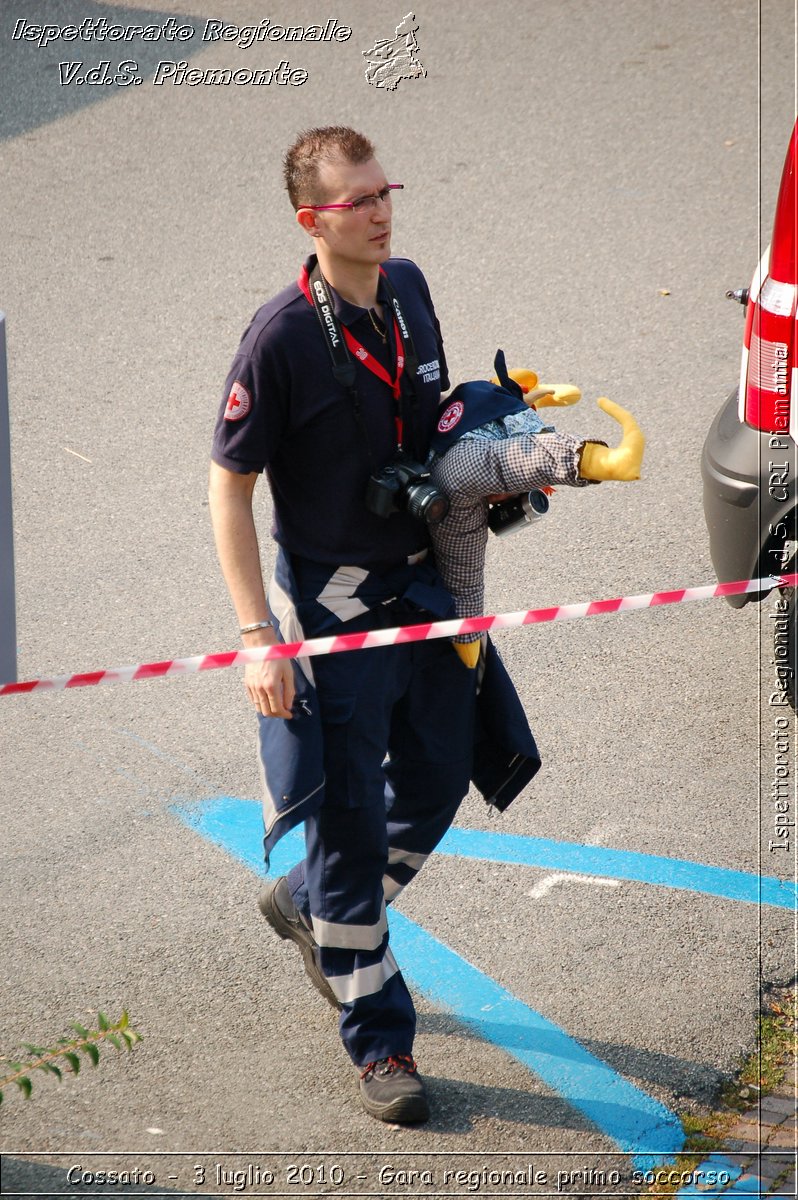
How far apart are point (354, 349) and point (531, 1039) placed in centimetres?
177

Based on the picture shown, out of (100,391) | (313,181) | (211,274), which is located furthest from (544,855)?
(211,274)

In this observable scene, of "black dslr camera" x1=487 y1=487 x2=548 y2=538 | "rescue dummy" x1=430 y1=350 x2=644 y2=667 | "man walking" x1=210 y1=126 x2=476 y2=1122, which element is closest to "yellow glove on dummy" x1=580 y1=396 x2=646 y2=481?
"rescue dummy" x1=430 y1=350 x2=644 y2=667

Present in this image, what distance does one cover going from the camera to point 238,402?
2.90 m

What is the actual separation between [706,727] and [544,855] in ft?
2.97

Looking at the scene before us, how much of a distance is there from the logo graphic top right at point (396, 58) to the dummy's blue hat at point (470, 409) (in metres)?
7.53

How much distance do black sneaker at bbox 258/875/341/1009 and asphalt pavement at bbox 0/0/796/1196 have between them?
0.13 meters

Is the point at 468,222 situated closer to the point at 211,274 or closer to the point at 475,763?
the point at 211,274

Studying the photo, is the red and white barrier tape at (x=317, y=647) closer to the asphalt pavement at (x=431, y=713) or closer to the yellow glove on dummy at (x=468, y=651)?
the yellow glove on dummy at (x=468, y=651)

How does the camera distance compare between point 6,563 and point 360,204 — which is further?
point 6,563

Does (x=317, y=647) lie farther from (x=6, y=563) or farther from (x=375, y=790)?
(x=6, y=563)

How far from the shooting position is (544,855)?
4.02 metres

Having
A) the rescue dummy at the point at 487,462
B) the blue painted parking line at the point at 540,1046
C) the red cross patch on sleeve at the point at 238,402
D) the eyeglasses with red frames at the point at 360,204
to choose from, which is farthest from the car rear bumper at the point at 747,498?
the red cross patch on sleeve at the point at 238,402

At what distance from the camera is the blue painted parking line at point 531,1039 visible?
3.12 metres

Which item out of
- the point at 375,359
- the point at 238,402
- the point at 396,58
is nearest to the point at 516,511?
the point at 375,359
